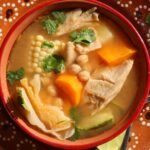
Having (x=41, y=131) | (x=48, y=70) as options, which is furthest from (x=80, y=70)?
(x=41, y=131)

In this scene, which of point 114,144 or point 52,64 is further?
point 114,144

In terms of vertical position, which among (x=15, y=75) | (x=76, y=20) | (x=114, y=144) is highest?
(x=76, y=20)

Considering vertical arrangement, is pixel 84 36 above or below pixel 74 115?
above

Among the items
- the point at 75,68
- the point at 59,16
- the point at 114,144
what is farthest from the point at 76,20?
the point at 114,144

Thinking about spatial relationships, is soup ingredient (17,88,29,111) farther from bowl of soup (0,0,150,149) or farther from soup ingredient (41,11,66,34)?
soup ingredient (41,11,66,34)

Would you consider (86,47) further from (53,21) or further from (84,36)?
(53,21)

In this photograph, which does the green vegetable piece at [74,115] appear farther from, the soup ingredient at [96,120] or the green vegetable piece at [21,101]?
the green vegetable piece at [21,101]
